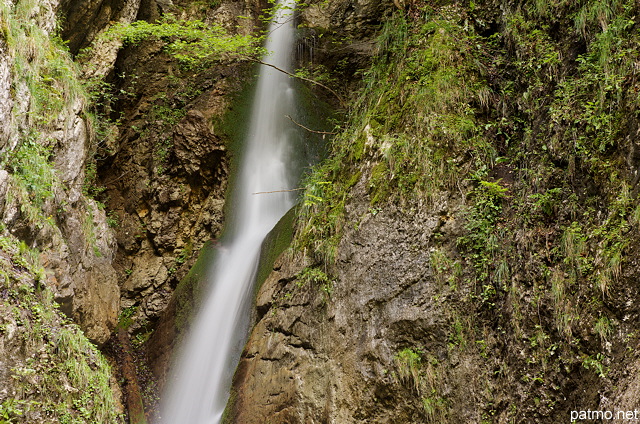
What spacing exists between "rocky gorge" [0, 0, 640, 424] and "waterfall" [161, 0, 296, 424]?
502 mm

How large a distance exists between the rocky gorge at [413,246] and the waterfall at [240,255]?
0.50m

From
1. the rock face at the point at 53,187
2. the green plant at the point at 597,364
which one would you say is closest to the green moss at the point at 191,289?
the rock face at the point at 53,187

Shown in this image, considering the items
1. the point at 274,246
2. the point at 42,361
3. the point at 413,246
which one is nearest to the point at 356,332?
the point at 413,246

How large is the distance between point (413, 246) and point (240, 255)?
392 centimetres

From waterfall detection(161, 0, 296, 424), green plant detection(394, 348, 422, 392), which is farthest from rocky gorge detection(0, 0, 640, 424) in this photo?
waterfall detection(161, 0, 296, 424)

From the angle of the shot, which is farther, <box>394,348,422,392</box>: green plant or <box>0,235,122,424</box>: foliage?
<box>394,348,422,392</box>: green plant

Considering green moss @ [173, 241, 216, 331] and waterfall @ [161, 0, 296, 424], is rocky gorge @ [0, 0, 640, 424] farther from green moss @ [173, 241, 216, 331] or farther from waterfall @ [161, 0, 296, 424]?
waterfall @ [161, 0, 296, 424]

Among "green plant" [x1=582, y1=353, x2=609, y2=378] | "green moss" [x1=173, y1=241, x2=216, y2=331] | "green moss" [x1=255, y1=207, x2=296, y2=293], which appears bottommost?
"green moss" [x1=173, y1=241, x2=216, y2=331]

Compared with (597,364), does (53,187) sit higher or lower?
higher

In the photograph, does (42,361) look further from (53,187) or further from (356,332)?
(356,332)

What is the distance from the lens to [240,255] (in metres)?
8.27

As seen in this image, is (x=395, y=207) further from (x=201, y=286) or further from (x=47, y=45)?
(x=47, y=45)

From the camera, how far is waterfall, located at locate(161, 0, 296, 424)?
6.86m

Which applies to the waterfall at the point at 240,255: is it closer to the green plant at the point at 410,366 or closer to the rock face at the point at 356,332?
the rock face at the point at 356,332
